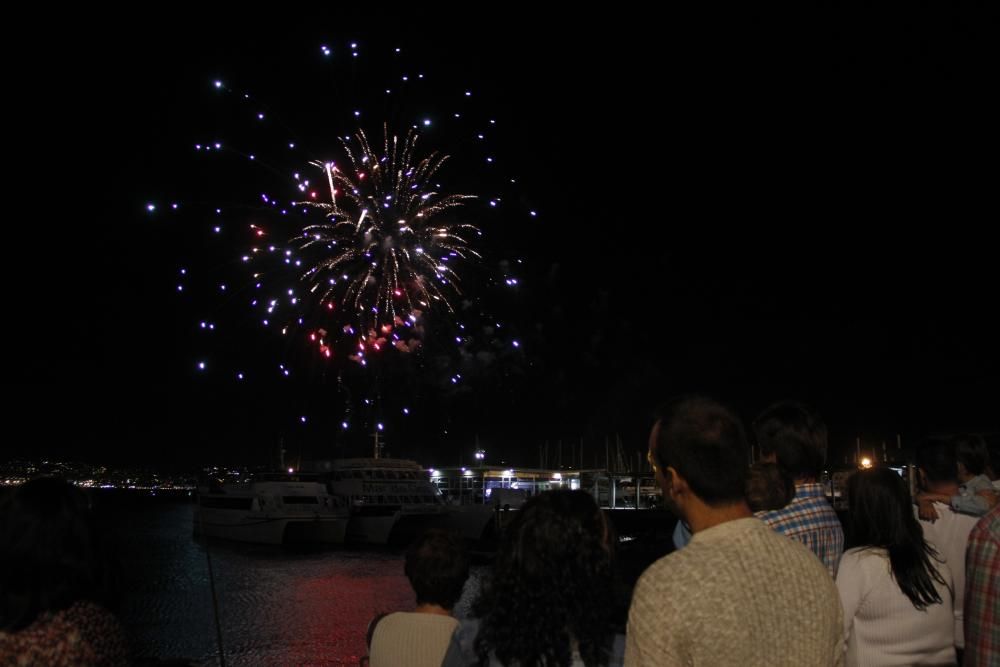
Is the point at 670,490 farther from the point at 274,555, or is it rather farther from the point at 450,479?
the point at 450,479

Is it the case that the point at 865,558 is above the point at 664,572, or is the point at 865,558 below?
below

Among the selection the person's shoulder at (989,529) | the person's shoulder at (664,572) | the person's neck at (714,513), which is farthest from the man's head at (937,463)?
the person's shoulder at (664,572)

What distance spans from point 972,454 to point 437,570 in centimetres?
377

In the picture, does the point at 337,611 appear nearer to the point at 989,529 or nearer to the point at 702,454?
the point at 989,529

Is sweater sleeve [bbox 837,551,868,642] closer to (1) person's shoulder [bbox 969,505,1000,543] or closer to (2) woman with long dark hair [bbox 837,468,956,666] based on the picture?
(2) woman with long dark hair [bbox 837,468,956,666]

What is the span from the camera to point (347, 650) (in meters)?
21.4

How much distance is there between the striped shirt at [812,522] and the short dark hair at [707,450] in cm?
180

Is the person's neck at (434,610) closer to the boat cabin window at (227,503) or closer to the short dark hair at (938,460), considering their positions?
the short dark hair at (938,460)

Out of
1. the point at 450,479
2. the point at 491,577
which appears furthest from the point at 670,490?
the point at 450,479

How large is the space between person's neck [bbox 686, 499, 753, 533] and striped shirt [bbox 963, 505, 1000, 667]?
4.53 ft

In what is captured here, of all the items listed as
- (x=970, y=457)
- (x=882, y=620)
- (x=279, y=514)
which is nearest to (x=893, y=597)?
(x=882, y=620)

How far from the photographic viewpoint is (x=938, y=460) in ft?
18.6

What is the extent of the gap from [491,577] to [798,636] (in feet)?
3.50

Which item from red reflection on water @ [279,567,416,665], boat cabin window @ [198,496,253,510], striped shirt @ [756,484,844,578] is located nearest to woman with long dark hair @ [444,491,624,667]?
striped shirt @ [756,484,844,578]
